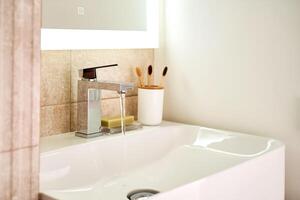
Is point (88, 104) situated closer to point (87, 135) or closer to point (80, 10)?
point (87, 135)

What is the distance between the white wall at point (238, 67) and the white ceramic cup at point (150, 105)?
12 cm

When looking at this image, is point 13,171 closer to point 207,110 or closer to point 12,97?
point 12,97

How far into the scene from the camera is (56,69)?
4.27 ft

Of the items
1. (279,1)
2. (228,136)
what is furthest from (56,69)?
(279,1)

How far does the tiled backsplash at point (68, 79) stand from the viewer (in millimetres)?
1285

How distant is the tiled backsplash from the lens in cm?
129

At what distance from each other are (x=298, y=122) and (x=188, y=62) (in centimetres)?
44

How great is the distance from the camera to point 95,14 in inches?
55.7

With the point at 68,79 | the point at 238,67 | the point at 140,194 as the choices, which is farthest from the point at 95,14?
the point at 140,194

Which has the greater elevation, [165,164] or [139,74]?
[139,74]

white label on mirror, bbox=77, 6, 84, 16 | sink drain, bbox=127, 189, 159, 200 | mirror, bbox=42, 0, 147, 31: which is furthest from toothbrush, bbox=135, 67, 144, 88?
sink drain, bbox=127, 189, 159, 200

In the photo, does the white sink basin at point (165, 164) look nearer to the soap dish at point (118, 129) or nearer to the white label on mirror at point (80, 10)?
the soap dish at point (118, 129)

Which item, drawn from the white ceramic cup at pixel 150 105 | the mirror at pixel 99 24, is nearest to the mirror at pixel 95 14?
the mirror at pixel 99 24

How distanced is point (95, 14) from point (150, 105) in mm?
357
